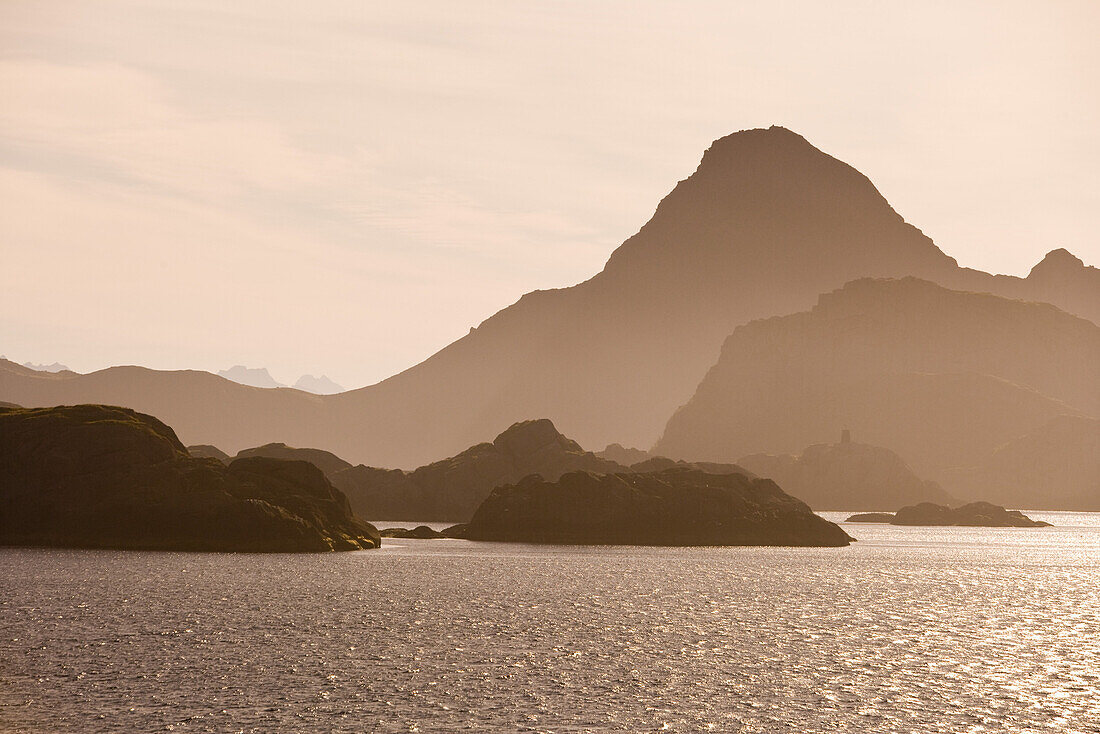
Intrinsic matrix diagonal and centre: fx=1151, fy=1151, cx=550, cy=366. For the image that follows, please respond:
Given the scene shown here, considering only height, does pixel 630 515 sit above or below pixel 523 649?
above

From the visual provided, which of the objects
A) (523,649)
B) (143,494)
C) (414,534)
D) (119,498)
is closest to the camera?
(523,649)

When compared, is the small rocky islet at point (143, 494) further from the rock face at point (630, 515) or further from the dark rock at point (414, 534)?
the rock face at point (630, 515)

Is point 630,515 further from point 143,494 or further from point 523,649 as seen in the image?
point 523,649

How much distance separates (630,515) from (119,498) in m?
66.8

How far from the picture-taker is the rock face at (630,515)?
156 meters

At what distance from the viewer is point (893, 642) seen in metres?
64.3

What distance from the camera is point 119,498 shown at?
119000mm

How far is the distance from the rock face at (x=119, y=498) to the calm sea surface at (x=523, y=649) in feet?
31.8

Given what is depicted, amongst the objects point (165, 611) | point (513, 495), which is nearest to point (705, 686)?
point (165, 611)

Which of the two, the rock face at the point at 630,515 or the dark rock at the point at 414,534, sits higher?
the rock face at the point at 630,515

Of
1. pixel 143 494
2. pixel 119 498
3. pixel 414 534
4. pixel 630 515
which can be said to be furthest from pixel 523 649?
pixel 414 534

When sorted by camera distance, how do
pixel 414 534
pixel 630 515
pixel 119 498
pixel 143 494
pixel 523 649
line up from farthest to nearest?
pixel 414 534
pixel 630 515
pixel 143 494
pixel 119 498
pixel 523 649

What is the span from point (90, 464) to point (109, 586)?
41739 mm

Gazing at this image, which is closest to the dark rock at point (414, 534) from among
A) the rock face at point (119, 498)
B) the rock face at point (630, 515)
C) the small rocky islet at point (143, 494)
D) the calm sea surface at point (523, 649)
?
the rock face at point (630, 515)
